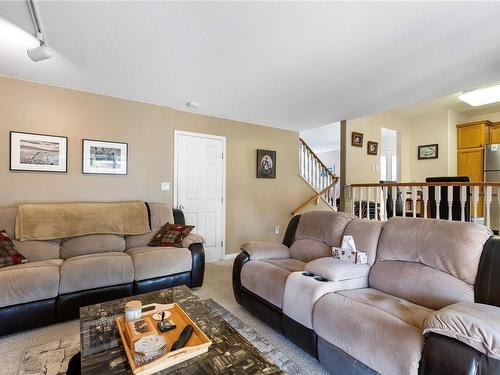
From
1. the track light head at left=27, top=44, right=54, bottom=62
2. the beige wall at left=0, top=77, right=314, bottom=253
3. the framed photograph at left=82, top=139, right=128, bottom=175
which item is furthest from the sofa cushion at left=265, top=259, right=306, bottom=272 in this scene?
the track light head at left=27, top=44, right=54, bottom=62

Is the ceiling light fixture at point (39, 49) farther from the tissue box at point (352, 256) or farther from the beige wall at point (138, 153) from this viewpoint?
the tissue box at point (352, 256)

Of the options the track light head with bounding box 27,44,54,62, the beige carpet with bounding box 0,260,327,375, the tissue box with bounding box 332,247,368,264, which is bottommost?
the beige carpet with bounding box 0,260,327,375

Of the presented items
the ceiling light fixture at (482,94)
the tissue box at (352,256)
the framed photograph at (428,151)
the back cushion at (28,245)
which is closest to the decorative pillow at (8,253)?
the back cushion at (28,245)

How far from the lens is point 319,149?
10.0 metres

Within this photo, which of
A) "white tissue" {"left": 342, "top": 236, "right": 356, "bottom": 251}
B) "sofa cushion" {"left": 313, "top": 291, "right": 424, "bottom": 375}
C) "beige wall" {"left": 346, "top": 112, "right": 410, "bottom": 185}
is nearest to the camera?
"sofa cushion" {"left": 313, "top": 291, "right": 424, "bottom": 375}

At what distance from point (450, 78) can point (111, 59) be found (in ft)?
11.7

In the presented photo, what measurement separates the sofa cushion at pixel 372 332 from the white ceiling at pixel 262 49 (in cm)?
196

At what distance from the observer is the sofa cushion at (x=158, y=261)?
2.72m

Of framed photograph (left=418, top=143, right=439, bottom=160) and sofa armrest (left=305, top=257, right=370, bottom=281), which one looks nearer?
sofa armrest (left=305, top=257, right=370, bottom=281)

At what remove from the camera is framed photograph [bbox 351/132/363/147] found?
209 inches

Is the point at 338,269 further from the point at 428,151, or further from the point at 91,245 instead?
the point at 428,151

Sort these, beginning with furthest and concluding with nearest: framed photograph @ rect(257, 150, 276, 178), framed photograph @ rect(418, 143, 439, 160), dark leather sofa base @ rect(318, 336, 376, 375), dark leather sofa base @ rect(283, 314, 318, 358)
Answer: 1. framed photograph @ rect(418, 143, 439, 160)
2. framed photograph @ rect(257, 150, 276, 178)
3. dark leather sofa base @ rect(283, 314, 318, 358)
4. dark leather sofa base @ rect(318, 336, 376, 375)

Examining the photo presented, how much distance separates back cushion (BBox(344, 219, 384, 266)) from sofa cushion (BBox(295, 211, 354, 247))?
A: 0.13 m

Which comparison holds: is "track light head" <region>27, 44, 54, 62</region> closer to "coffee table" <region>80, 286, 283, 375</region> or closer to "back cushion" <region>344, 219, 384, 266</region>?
"coffee table" <region>80, 286, 283, 375</region>
